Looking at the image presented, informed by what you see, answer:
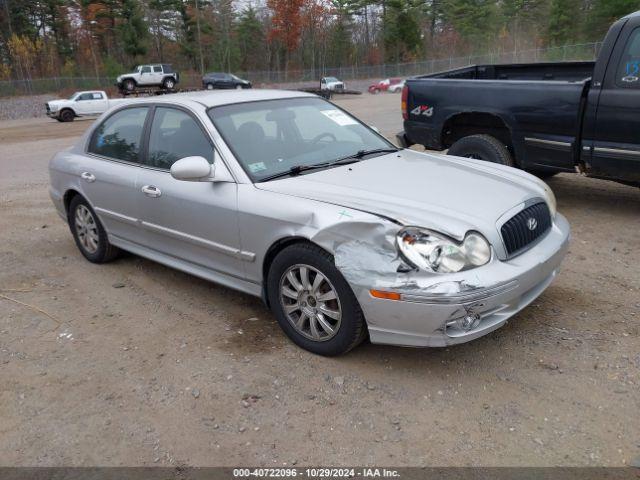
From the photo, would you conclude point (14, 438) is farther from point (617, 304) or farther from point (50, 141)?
point (50, 141)

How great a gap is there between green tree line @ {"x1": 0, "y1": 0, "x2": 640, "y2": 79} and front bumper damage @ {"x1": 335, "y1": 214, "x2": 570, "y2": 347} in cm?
5133

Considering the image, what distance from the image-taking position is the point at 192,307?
4.35 meters

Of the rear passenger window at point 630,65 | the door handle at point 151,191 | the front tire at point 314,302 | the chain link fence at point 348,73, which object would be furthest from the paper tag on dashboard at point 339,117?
the chain link fence at point 348,73

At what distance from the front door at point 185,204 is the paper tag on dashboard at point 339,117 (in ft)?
3.62

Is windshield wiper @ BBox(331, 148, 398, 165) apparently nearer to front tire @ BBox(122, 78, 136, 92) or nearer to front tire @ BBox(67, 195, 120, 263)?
front tire @ BBox(67, 195, 120, 263)

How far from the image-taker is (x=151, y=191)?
433 cm

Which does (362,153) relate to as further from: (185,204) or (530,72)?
(530,72)

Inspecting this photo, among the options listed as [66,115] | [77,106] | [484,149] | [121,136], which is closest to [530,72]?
[484,149]

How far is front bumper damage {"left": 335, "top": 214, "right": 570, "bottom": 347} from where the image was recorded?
2941 mm

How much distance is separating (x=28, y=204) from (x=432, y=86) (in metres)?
5.91

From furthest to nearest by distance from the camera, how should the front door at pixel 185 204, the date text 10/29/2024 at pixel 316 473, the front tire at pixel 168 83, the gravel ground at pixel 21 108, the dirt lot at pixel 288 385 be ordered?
the front tire at pixel 168 83 < the gravel ground at pixel 21 108 < the front door at pixel 185 204 < the dirt lot at pixel 288 385 < the date text 10/29/2024 at pixel 316 473

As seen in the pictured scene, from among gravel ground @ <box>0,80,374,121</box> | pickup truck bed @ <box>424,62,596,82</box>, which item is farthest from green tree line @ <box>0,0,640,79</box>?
pickup truck bed @ <box>424,62,596,82</box>

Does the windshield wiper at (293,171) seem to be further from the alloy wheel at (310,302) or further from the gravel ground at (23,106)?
the gravel ground at (23,106)

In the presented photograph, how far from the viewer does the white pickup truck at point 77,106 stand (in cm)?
2725
